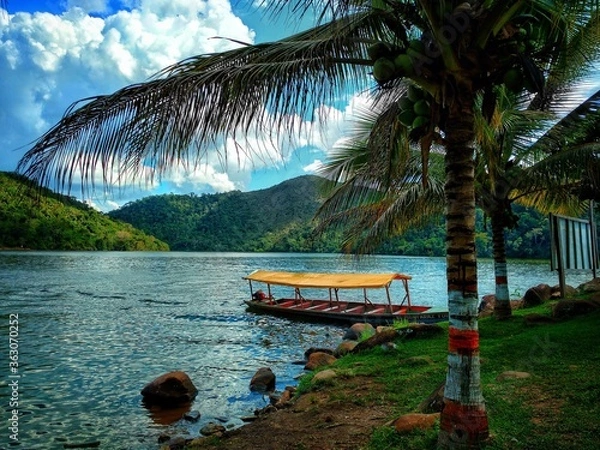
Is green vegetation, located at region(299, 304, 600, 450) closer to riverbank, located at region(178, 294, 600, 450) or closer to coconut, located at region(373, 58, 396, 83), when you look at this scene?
riverbank, located at region(178, 294, 600, 450)

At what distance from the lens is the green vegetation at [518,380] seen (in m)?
5.01

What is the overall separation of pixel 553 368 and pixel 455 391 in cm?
408

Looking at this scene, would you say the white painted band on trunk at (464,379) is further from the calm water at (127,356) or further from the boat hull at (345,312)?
the boat hull at (345,312)

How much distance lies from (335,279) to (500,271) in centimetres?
1528

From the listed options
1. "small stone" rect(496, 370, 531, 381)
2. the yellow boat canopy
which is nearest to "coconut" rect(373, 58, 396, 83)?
"small stone" rect(496, 370, 531, 381)

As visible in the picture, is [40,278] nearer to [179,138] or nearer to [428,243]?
[428,243]

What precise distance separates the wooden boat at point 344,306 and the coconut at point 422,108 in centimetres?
1832

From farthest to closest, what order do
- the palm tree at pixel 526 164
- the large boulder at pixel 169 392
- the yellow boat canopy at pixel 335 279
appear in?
the yellow boat canopy at pixel 335 279, the large boulder at pixel 169 392, the palm tree at pixel 526 164

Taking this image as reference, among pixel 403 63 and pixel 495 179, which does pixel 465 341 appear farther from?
pixel 495 179

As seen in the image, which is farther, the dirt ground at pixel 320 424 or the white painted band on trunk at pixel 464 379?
the dirt ground at pixel 320 424

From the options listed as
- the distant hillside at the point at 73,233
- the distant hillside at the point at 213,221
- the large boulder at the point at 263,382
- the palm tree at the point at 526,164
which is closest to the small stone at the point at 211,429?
the large boulder at the point at 263,382

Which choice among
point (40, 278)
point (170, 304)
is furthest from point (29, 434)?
point (40, 278)

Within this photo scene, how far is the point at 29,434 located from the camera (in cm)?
973

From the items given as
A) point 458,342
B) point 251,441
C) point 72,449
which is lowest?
point 72,449
